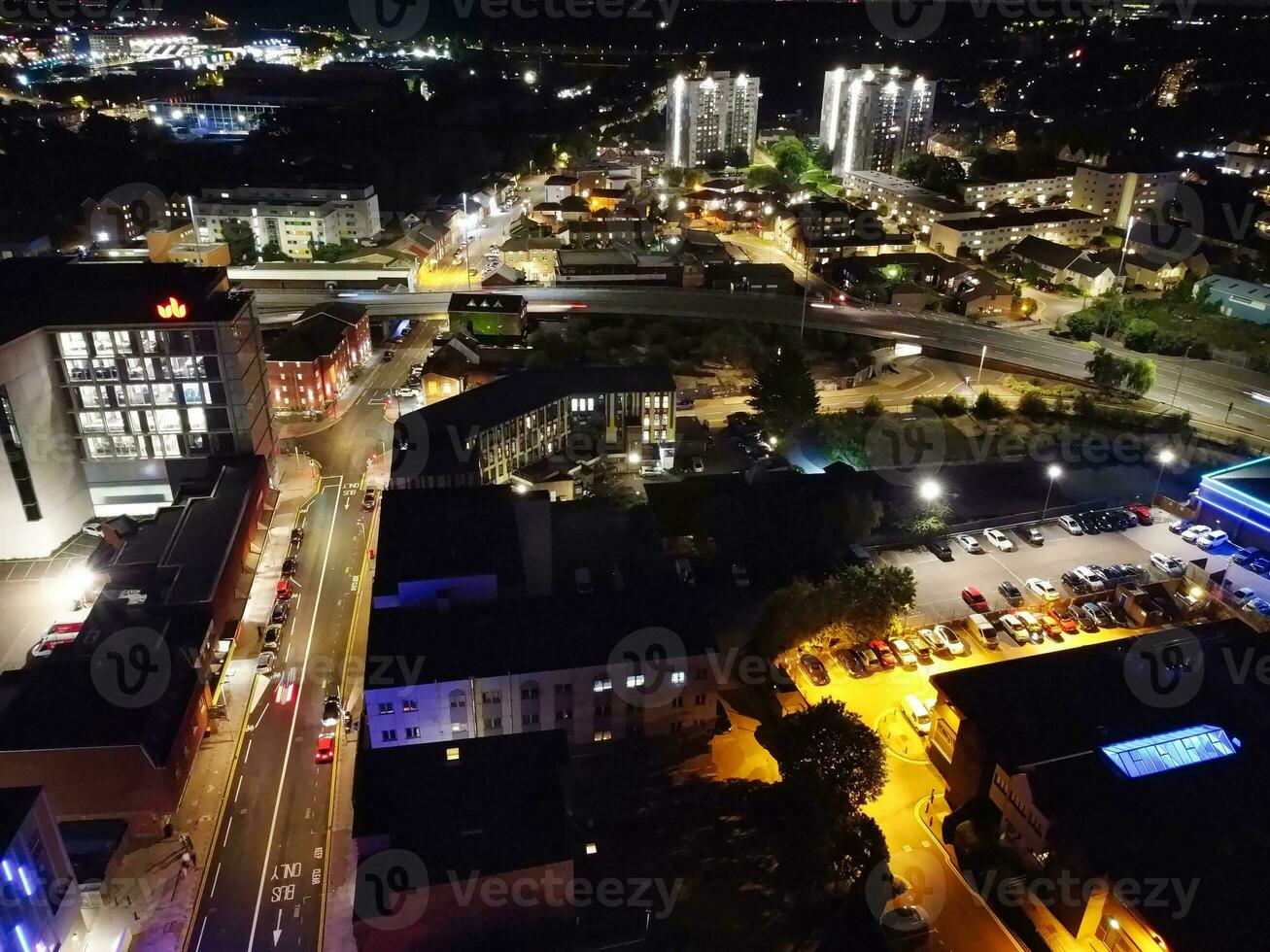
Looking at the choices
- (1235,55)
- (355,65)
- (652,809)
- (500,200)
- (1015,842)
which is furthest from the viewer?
(355,65)

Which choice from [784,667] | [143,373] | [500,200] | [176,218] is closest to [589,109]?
[500,200]

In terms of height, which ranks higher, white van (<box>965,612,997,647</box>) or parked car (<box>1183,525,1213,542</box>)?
parked car (<box>1183,525,1213,542</box>)


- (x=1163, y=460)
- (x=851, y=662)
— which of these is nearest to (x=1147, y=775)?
(x=851, y=662)

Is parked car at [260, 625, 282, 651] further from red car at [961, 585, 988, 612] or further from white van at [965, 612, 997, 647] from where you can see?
red car at [961, 585, 988, 612]

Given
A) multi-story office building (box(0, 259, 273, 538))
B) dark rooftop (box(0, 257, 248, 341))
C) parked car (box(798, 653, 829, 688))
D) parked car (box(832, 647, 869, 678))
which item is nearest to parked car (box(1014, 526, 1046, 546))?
parked car (box(832, 647, 869, 678))

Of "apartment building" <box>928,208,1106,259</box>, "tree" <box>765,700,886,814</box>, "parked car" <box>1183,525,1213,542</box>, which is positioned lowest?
"parked car" <box>1183,525,1213,542</box>

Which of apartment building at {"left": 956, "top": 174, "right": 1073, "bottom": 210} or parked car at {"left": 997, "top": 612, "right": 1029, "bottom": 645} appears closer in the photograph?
parked car at {"left": 997, "top": 612, "right": 1029, "bottom": 645}

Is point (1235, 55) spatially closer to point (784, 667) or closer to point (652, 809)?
point (784, 667)
